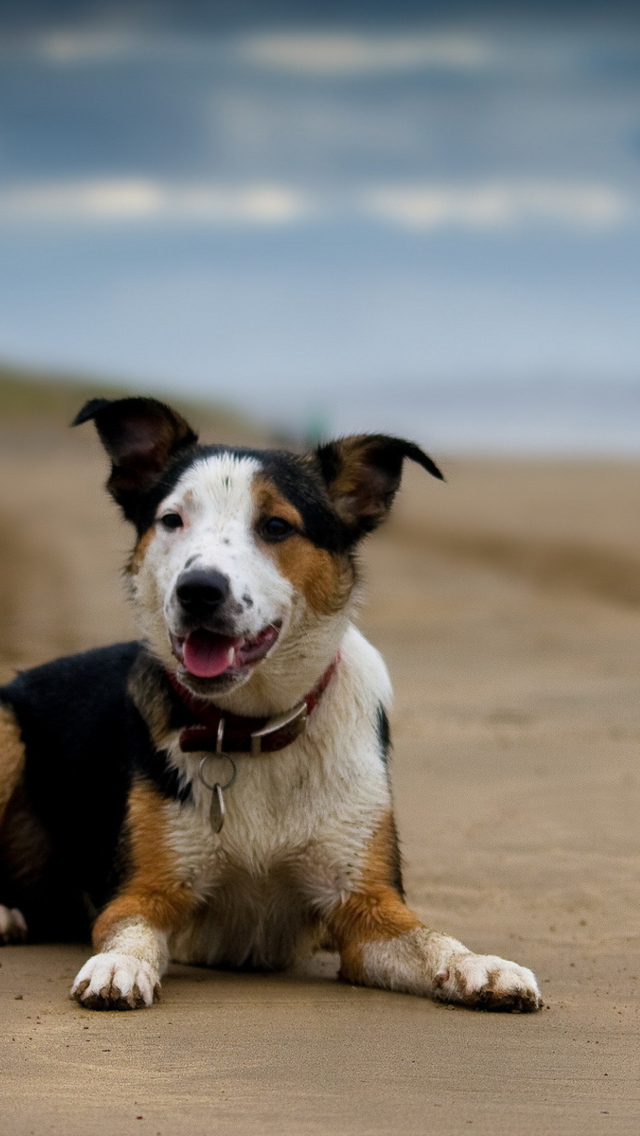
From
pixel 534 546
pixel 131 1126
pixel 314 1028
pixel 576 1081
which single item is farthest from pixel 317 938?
pixel 534 546

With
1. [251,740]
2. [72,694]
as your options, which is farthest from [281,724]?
[72,694]

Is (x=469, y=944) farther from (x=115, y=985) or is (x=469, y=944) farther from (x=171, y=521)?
(x=171, y=521)

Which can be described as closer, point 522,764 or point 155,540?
point 155,540

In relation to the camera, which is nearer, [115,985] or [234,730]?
[115,985]

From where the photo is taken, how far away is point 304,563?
4.94m

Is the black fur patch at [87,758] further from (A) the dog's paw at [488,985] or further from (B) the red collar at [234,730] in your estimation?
(A) the dog's paw at [488,985]

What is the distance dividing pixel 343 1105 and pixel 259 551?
182 centimetres

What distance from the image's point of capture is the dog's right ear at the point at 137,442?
5.33m

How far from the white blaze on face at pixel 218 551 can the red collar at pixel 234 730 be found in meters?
0.27

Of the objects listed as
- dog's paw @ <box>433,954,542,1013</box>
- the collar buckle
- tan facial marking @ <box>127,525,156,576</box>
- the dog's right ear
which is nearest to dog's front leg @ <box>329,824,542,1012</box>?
dog's paw @ <box>433,954,542,1013</box>

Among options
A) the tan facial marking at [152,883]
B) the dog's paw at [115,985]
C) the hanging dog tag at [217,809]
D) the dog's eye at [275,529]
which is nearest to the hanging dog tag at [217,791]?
the hanging dog tag at [217,809]

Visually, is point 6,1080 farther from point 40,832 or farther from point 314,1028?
point 40,832

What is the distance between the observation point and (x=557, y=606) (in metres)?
17.3

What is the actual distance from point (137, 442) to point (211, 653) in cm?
100
